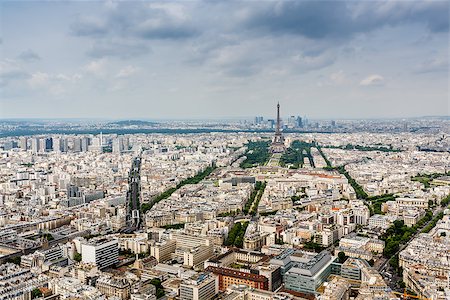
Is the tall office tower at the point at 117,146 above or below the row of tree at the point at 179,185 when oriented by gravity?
above

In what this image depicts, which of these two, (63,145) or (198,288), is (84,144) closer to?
(63,145)

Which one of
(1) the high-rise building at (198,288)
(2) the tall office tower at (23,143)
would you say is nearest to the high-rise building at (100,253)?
(1) the high-rise building at (198,288)

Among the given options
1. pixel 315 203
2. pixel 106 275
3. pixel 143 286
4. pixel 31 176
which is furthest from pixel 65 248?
pixel 31 176

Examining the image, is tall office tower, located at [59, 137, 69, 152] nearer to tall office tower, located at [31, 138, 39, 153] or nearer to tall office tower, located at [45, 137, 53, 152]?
tall office tower, located at [45, 137, 53, 152]

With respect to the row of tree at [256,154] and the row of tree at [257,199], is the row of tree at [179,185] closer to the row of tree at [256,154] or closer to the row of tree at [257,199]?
the row of tree at [256,154]

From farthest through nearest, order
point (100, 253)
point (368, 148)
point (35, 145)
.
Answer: point (368, 148) → point (35, 145) → point (100, 253)

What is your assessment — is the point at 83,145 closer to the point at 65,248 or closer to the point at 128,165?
the point at 128,165

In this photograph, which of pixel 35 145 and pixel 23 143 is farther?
pixel 23 143

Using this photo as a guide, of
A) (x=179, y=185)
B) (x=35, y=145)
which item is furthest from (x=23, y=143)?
(x=179, y=185)
